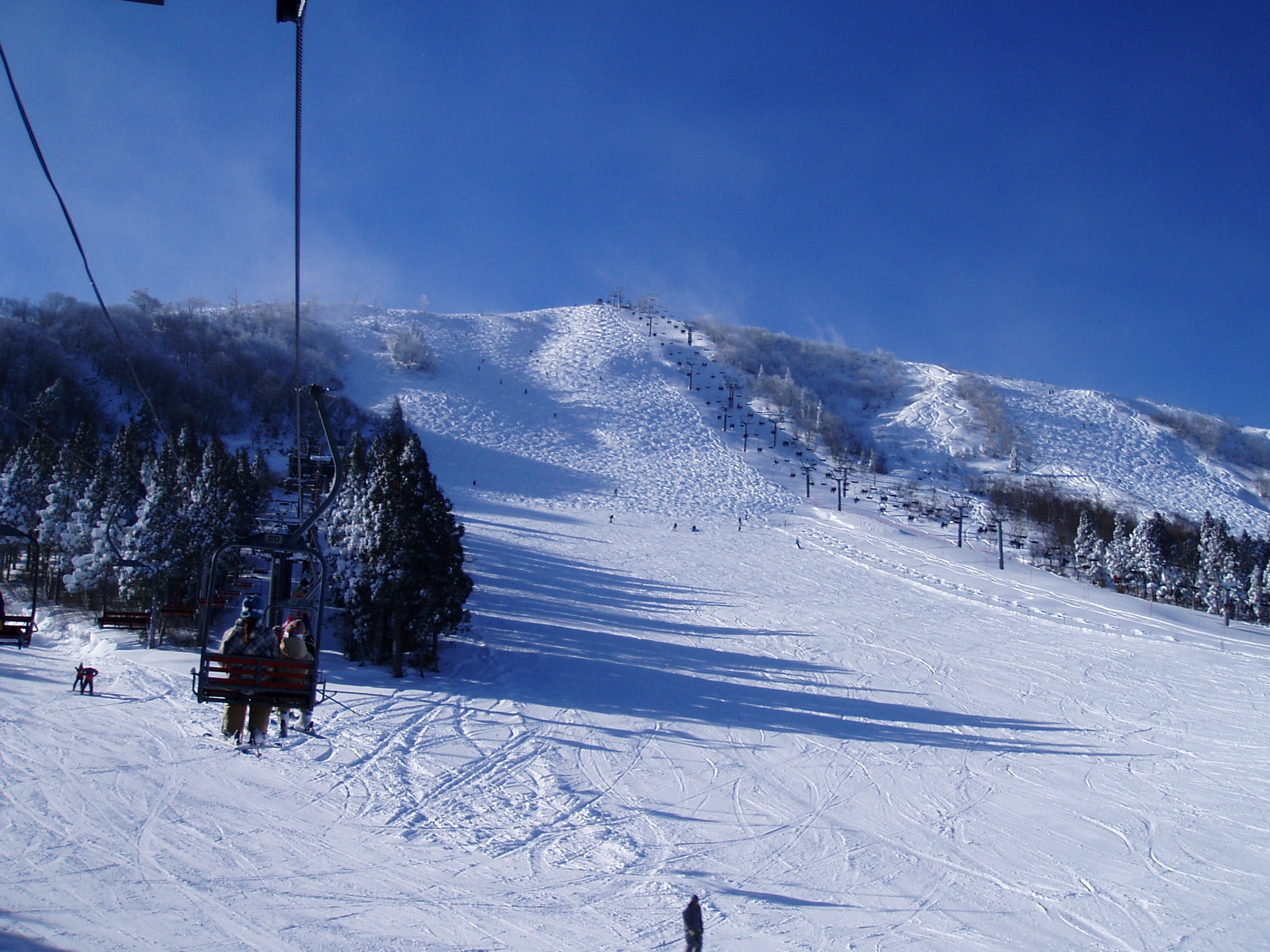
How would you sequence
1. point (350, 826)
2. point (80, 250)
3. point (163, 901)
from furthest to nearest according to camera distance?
point (350, 826) < point (163, 901) < point (80, 250)

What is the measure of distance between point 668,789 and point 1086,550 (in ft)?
220

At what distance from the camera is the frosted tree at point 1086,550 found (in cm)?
6794

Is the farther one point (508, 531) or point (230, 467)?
point (508, 531)

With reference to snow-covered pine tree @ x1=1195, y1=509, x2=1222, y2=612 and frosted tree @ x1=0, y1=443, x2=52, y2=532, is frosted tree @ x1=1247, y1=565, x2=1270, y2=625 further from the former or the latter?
frosted tree @ x1=0, y1=443, x2=52, y2=532

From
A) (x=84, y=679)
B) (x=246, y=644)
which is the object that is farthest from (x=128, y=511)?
(x=246, y=644)

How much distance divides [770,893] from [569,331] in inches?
6012

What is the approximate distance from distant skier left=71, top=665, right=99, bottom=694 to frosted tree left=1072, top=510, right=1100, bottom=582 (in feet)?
235

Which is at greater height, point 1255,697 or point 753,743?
point 1255,697

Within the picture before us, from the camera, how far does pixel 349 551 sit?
22.8 metres

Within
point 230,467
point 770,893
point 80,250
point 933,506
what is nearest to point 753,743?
point 770,893

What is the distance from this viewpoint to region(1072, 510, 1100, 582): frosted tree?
67938 millimetres

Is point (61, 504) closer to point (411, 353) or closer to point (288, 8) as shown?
point (288, 8)

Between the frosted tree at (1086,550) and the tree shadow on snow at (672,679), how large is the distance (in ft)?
168

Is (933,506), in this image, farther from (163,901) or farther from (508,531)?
(163,901)
